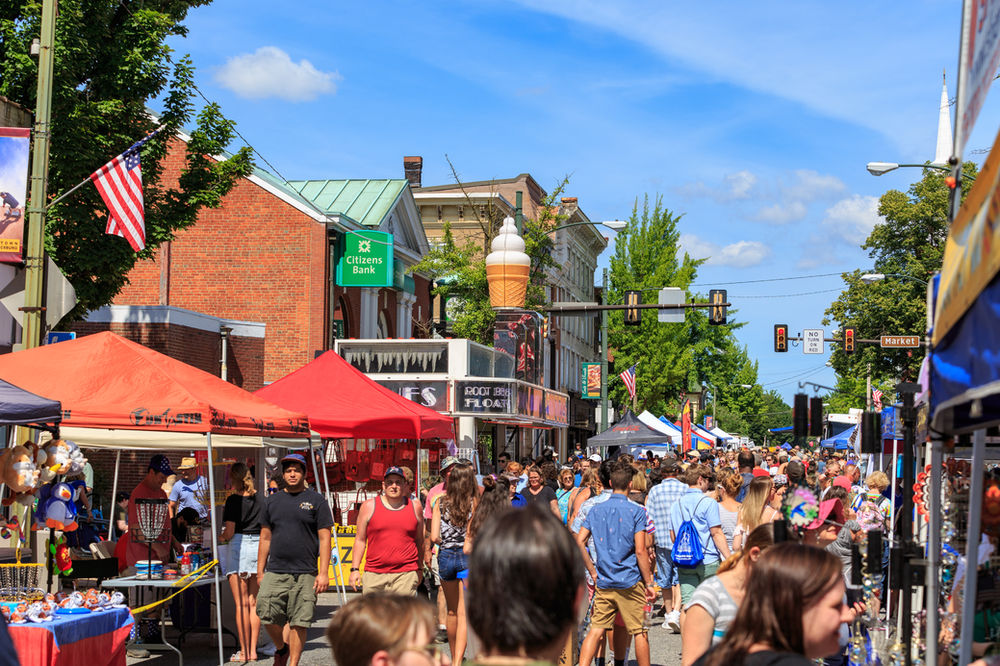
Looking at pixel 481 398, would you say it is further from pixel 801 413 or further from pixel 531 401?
pixel 801 413

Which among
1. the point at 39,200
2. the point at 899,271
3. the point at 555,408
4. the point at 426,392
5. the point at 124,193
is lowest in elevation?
the point at 555,408

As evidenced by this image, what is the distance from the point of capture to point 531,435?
46.4 metres

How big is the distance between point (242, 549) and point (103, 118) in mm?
8736

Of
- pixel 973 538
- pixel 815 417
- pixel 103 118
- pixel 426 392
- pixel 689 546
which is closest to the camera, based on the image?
pixel 973 538

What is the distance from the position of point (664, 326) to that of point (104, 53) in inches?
1495

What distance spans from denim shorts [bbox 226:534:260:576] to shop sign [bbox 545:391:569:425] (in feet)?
63.8

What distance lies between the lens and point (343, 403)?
46.2ft

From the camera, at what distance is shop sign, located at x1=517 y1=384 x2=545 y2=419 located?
81.7 feet

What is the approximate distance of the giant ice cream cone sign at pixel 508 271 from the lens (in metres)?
24.4

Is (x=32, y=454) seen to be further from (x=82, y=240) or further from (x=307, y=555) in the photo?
(x=82, y=240)

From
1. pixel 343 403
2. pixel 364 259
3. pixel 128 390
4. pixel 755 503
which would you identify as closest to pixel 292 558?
pixel 128 390

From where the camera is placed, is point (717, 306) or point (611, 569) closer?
point (611, 569)

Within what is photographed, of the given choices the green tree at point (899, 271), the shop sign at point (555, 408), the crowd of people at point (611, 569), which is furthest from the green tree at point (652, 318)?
the crowd of people at point (611, 569)

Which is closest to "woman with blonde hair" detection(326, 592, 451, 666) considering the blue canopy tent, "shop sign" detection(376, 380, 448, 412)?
"shop sign" detection(376, 380, 448, 412)
